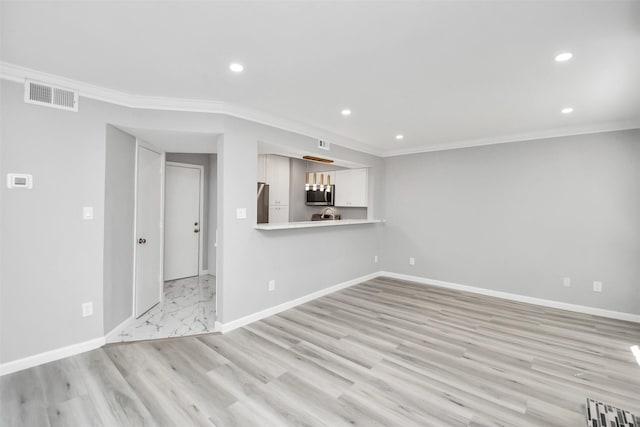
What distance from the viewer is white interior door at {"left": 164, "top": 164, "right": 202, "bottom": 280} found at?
5.29 m

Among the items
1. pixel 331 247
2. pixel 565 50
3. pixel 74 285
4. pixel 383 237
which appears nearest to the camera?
pixel 565 50

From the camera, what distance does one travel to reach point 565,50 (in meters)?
2.10

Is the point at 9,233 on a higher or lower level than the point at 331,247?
higher

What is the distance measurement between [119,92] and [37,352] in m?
2.51

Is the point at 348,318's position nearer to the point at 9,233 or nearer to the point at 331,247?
the point at 331,247

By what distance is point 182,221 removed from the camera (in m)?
5.47

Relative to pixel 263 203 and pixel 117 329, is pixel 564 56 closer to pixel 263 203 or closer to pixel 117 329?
pixel 263 203

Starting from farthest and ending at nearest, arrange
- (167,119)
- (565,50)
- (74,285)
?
(167,119)
(74,285)
(565,50)

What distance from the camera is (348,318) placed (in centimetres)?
371

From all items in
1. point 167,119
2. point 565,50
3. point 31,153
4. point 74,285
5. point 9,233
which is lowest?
point 74,285

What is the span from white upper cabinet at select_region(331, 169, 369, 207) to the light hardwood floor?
2.73 m

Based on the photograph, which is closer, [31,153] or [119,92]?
[31,153]

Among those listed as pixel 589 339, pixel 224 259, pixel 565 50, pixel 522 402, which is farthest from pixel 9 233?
pixel 589 339

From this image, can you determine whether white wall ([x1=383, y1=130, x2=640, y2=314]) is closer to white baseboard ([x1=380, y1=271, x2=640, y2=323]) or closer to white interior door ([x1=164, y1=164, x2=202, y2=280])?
white baseboard ([x1=380, y1=271, x2=640, y2=323])
